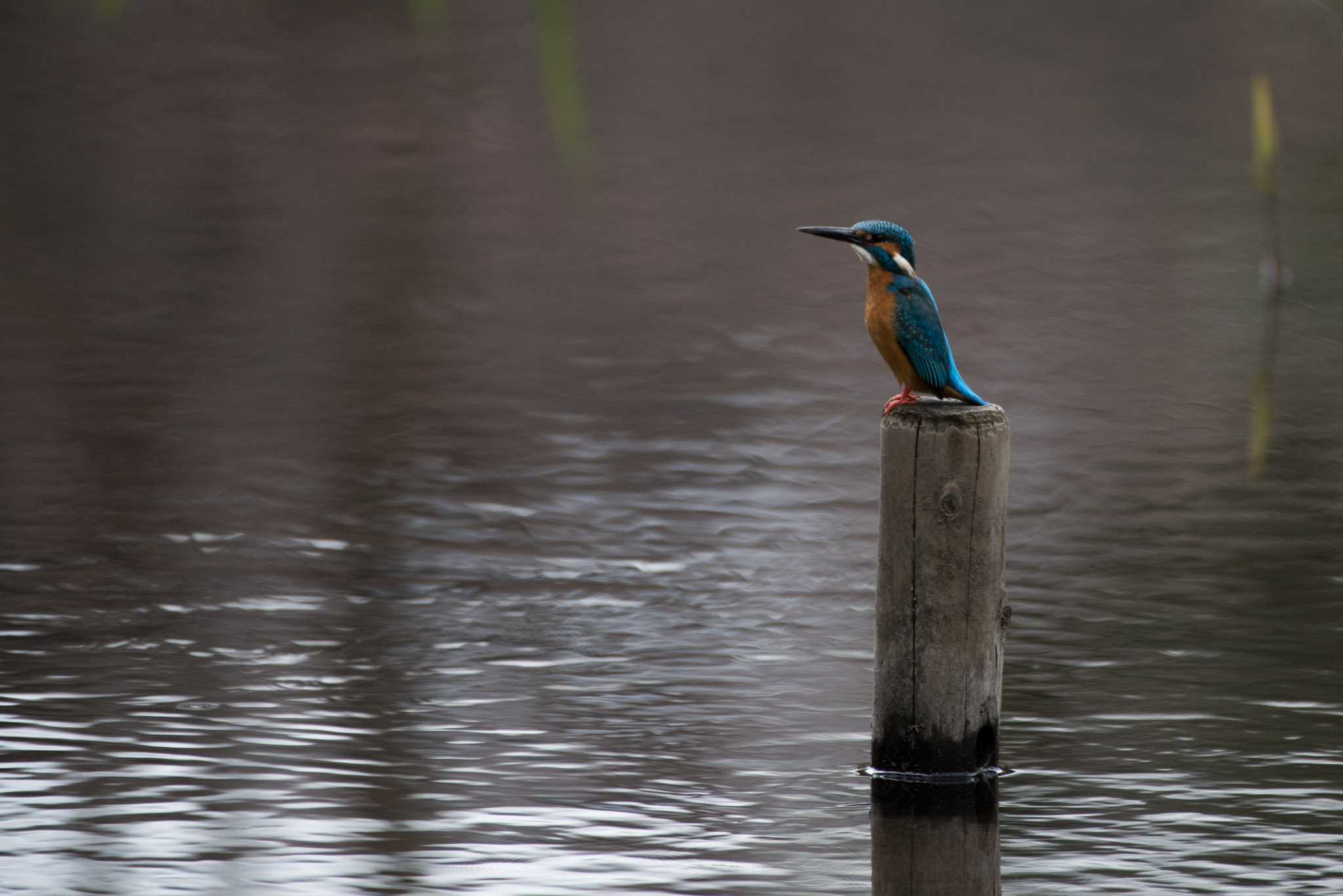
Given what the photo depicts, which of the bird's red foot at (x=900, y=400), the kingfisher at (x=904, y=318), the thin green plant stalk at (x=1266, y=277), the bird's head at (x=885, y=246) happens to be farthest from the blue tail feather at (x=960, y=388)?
the thin green plant stalk at (x=1266, y=277)

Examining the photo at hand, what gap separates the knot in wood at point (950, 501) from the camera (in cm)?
765

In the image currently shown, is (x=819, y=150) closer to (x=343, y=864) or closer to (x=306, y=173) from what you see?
(x=306, y=173)

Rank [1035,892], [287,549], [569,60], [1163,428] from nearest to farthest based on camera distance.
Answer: [569,60] → [1035,892] → [287,549] → [1163,428]

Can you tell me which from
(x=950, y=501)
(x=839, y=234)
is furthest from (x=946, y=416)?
(x=839, y=234)

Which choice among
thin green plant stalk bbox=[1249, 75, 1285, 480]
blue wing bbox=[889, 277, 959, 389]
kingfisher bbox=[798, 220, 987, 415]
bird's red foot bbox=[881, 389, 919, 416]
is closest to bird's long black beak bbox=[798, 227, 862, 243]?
kingfisher bbox=[798, 220, 987, 415]

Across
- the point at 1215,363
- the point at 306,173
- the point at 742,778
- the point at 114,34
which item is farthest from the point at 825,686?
the point at 114,34

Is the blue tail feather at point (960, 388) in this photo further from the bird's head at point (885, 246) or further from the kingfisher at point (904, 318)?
the bird's head at point (885, 246)

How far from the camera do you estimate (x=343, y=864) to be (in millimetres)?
7195

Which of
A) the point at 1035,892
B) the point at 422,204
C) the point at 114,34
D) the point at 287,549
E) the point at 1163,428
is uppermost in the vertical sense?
the point at 114,34

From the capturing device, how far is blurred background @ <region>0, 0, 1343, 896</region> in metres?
7.70

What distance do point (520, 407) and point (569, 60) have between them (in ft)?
43.3

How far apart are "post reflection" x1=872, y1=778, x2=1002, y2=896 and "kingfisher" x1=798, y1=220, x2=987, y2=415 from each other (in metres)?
1.25

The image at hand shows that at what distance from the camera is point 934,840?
743 cm

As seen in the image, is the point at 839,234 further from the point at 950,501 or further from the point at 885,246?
the point at 950,501
